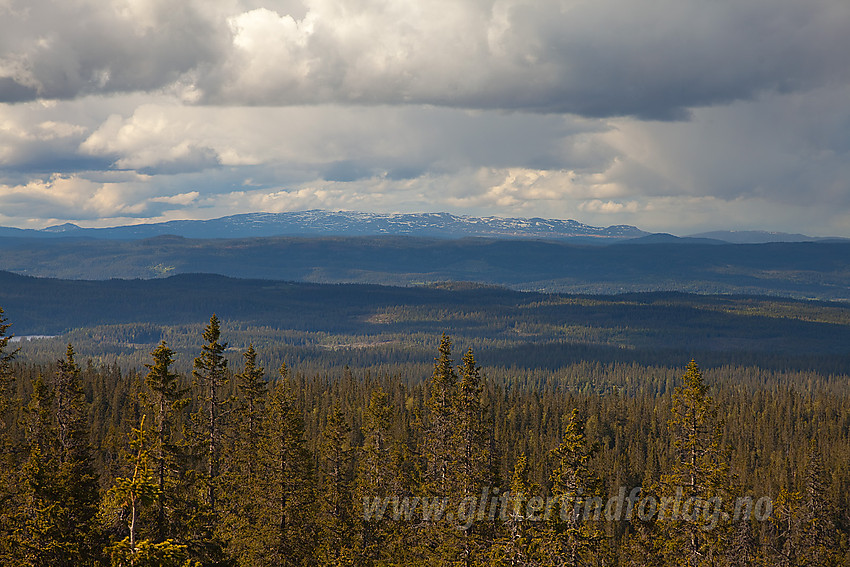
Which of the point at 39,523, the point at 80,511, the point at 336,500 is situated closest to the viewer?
the point at 39,523

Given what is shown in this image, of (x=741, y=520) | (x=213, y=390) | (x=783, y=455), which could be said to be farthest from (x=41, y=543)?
(x=783, y=455)

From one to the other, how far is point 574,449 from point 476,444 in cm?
1038

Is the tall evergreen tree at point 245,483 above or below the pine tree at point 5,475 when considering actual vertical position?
below

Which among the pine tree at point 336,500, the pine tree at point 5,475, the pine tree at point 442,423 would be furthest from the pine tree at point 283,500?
the pine tree at point 5,475

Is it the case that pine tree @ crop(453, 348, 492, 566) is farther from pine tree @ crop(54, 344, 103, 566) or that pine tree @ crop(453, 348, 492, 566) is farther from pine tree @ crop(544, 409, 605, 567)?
pine tree @ crop(54, 344, 103, 566)

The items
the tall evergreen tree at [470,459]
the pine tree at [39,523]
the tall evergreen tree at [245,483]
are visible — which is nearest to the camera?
the pine tree at [39,523]

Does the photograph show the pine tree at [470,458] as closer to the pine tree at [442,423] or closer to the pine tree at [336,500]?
the pine tree at [442,423]

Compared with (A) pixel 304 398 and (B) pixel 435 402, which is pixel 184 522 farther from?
(A) pixel 304 398

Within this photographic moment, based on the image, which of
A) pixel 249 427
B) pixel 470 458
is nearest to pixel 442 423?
pixel 470 458

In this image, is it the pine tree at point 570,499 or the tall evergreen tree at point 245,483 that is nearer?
the pine tree at point 570,499

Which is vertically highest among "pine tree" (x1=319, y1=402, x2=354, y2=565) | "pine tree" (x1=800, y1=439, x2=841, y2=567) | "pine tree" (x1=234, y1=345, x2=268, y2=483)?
"pine tree" (x1=234, y1=345, x2=268, y2=483)

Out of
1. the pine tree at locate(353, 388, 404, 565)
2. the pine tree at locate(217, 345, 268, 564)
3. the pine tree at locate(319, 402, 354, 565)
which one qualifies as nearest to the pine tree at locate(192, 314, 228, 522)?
the pine tree at locate(217, 345, 268, 564)

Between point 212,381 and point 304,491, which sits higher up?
point 212,381

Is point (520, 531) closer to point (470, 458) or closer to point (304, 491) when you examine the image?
point (470, 458)
